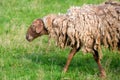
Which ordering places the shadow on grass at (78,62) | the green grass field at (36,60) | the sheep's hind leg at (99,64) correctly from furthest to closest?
1. the shadow on grass at (78,62)
2. the sheep's hind leg at (99,64)
3. the green grass field at (36,60)

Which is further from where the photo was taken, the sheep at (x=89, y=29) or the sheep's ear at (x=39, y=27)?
the sheep's ear at (x=39, y=27)

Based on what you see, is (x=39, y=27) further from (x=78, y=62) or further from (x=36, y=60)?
(x=78, y=62)

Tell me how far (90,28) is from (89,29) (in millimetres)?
25

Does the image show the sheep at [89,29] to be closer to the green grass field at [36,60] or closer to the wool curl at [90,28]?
the wool curl at [90,28]

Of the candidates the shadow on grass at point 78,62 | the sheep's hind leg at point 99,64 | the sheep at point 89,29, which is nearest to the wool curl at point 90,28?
the sheep at point 89,29

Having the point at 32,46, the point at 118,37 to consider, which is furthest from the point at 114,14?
the point at 32,46

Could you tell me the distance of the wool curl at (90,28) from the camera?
729cm

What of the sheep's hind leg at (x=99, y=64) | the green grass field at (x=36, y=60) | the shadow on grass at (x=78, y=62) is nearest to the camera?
the green grass field at (x=36, y=60)

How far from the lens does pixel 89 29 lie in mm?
7258

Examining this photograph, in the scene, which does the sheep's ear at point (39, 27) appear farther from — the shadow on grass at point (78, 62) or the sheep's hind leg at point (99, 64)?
the sheep's hind leg at point (99, 64)

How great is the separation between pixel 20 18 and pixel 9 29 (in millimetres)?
1094

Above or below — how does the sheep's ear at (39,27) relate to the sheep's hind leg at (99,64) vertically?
above

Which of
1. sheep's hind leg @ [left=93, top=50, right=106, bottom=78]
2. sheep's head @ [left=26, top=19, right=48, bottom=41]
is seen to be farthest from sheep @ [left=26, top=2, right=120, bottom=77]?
sheep's head @ [left=26, top=19, right=48, bottom=41]

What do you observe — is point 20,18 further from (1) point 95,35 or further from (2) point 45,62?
(1) point 95,35
